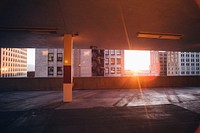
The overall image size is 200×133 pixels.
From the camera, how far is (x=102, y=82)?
14.4m

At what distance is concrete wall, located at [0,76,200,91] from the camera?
13.1 metres

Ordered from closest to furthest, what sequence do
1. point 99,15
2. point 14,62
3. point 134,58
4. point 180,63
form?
point 99,15
point 134,58
point 14,62
point 180,63

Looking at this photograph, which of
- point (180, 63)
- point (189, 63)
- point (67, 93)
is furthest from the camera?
point (180, 63)

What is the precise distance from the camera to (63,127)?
4.74 m

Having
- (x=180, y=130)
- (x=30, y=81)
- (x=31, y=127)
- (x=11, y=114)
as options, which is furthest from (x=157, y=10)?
(x=30, y=81)

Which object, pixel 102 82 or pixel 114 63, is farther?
pixel 114 63

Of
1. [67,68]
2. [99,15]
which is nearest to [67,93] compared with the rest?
[67,68]

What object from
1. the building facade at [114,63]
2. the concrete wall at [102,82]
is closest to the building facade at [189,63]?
the building facade at [114,63]

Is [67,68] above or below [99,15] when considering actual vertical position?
below

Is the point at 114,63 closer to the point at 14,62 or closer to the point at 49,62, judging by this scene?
the point at 49,62

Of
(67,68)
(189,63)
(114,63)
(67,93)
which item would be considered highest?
(189,63)

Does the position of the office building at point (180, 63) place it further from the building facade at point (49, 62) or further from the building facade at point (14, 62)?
the building facade at point (14, 62)

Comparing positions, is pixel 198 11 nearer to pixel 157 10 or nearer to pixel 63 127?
pixel 157 10

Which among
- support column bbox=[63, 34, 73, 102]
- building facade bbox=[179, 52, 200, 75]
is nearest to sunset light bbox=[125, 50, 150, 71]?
support column bbox=[63, 34, 73, 102]
